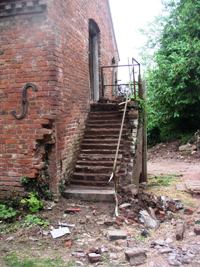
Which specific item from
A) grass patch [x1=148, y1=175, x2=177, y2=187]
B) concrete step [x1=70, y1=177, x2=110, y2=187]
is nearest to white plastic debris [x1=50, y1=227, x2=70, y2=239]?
concrete step [x1=70, y1=177, x2=110, y2=187]

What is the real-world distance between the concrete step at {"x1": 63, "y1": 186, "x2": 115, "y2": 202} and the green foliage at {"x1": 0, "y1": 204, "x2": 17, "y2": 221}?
1274mm

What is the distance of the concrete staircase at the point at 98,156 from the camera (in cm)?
779

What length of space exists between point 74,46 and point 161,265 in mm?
5563

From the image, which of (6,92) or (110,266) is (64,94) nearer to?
(6,92)

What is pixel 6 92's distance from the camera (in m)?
7.47

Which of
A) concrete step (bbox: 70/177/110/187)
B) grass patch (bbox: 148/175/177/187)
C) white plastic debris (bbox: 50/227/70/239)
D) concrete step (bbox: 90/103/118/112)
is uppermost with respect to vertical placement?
concrete step (bbox: 90/103/118/112)

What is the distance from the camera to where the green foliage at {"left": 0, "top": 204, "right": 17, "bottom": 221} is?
21.9ft

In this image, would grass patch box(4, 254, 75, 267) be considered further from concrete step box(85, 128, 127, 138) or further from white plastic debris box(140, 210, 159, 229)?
concrete step box(85, 128, 127, 138)

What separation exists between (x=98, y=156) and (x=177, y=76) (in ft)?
28.2

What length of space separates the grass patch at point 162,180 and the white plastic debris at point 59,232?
14.7 feet

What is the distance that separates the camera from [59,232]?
604cm

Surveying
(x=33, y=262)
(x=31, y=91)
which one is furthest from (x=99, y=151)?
(x=33, y=262)

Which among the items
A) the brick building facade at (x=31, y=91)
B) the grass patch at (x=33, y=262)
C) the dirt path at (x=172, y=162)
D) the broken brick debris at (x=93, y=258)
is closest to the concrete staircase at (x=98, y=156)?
the brick building facade at (x=31, y=91)

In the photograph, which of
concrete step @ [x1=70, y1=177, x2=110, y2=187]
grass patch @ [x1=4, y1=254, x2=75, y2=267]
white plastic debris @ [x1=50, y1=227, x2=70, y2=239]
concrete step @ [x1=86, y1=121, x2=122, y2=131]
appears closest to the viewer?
grass patch @ [x1=4, y1=254, x2=75, y2=267]
